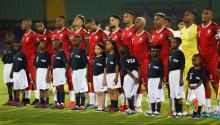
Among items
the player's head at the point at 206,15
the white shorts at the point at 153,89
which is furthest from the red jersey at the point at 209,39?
the white shorts at the point at 153,89

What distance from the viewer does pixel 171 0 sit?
3341 centimetres

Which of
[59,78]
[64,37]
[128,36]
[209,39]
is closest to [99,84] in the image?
[59,78]

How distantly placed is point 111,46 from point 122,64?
52 centimetres

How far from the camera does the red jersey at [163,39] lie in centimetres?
1412

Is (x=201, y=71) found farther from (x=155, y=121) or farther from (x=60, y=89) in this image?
(x=60, y=89)

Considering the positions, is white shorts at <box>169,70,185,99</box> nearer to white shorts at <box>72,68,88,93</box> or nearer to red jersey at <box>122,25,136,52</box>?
red jersey at <box>122,25,136,52</box>

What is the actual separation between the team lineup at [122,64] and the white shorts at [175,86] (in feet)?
0.07

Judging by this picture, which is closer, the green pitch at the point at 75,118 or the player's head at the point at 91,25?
the green pitch at the point at 75,118

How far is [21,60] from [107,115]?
9.48 feet

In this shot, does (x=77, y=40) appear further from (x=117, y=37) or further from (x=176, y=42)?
(x=176, y=42)

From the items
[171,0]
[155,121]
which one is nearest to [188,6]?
[171,0]

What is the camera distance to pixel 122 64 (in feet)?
47.2

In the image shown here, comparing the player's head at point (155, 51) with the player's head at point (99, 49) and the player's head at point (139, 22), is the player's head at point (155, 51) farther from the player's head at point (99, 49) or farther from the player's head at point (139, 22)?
the player's head at point (99, 49)

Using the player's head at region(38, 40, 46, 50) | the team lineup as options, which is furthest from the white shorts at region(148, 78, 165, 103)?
the player's head at region(38, 40, 46, 50)
